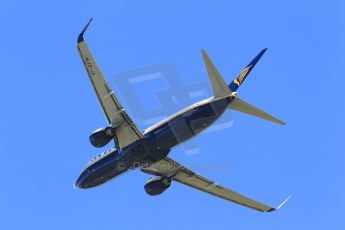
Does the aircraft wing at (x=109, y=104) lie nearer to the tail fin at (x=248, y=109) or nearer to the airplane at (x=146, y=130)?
the airplane at (x=146, y=130)

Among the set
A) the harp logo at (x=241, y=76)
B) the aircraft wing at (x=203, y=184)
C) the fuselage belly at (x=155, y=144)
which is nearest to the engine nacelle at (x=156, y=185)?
the aircraft wing at (x=203, y=184)

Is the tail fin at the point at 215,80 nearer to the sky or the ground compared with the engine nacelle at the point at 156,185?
nearer to the sky

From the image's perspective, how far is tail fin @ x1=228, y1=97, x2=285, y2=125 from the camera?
2421 inches

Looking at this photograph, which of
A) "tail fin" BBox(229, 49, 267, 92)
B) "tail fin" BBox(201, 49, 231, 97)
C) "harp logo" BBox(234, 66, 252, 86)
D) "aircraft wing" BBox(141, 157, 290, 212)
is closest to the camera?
"tail fin" BBox(201, 49, 231, 97)

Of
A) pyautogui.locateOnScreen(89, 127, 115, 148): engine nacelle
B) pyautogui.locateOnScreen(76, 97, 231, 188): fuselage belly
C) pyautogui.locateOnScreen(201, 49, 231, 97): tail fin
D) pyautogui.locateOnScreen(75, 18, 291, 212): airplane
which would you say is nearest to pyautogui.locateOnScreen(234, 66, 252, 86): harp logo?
pyautogui.locateOnScreen(75, 18, 291, 212): airplane

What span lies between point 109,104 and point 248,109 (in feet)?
36.1

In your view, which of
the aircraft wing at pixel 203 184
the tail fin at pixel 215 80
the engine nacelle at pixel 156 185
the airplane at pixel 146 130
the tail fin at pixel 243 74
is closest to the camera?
the tail fin at pixel 215 80

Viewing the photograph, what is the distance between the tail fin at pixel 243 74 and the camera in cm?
6419

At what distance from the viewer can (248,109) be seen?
2443 inches

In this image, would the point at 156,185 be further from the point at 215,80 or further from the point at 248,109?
the point at 215,80

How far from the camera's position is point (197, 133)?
63406mm

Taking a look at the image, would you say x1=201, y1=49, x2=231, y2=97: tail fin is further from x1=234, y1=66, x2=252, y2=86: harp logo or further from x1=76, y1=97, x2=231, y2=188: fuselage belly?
x1=234, y1=66, x2=252, y2=86: harp logo

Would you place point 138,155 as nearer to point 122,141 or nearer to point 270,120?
point 122,141

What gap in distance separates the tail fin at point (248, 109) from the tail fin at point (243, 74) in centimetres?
243
